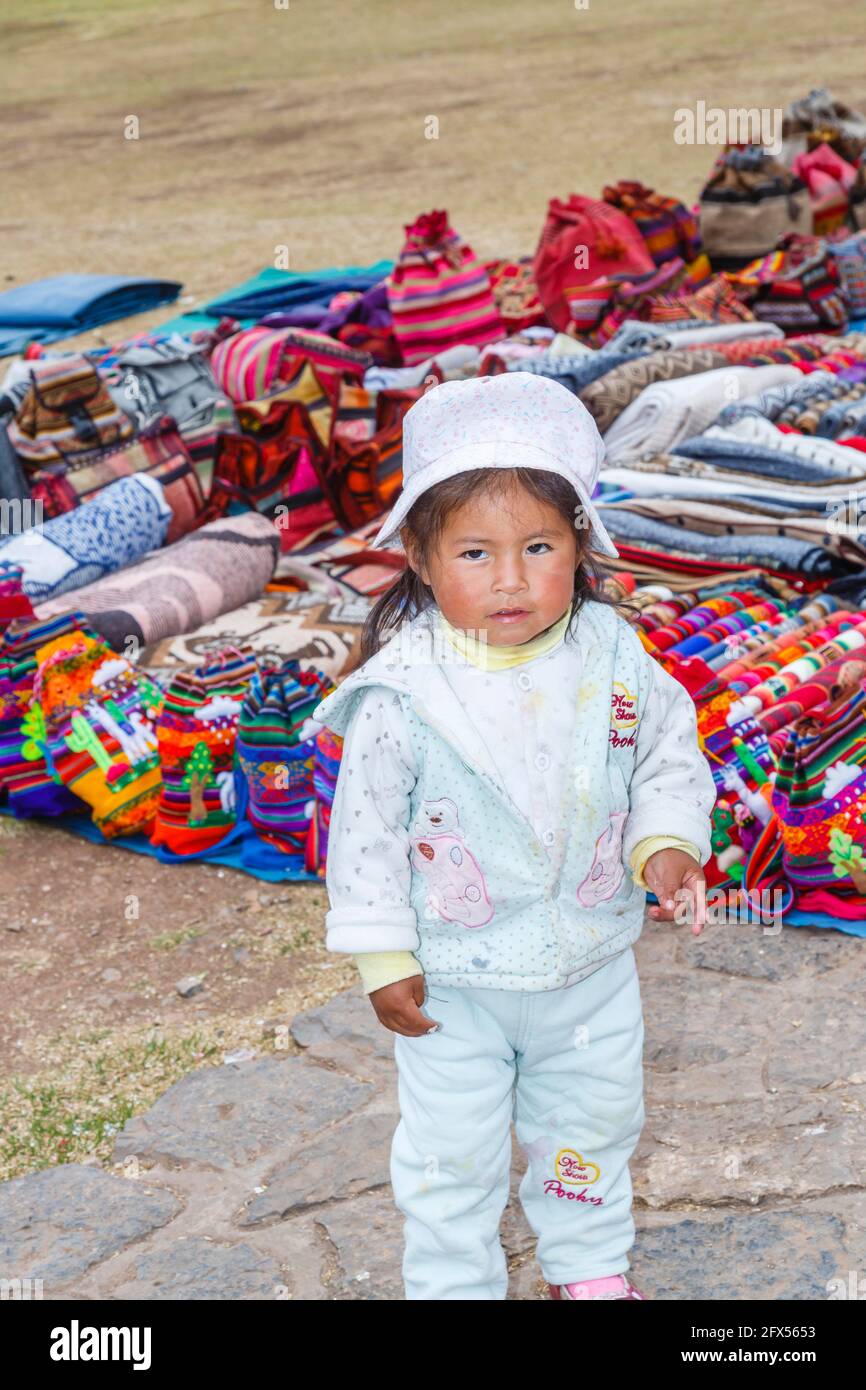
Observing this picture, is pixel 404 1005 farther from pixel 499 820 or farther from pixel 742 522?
pixel 742 522

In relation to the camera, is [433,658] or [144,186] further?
[144,186]

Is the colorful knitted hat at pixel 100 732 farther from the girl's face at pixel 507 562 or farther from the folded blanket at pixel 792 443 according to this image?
the girl's face at pixel 507 562

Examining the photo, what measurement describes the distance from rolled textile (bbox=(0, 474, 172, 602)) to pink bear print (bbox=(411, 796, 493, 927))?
10.3 feet

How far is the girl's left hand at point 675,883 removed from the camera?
2199 millimetres

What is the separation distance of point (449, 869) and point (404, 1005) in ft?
A: 0.65

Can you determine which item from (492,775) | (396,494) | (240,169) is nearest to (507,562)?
(492,775)

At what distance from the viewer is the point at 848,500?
479cm

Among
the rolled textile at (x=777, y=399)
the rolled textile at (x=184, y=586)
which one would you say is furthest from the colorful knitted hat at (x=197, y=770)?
the rolled textile at (x=777, y=399)

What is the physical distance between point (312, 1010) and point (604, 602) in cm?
150

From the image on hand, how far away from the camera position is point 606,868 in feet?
7.57

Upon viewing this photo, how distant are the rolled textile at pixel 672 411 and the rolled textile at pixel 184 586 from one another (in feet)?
4.14

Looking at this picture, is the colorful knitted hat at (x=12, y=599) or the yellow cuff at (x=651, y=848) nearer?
the yellow cuff at (x=651, y=848)

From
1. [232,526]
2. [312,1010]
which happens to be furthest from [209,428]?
[312,1010]

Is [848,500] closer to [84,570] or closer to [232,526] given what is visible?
[232,526]
